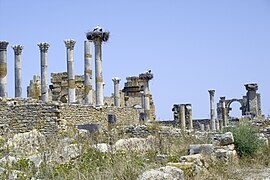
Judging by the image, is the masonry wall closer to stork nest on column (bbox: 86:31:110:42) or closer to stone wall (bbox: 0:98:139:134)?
stone wall (bbox: 0:98:139:134)

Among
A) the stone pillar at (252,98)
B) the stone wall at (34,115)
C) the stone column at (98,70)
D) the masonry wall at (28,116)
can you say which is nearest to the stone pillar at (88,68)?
the stone column at (98,70)

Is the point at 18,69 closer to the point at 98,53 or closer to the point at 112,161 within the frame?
the point at 98,53

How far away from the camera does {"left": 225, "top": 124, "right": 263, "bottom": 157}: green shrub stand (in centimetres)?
1146

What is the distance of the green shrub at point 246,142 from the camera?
11461mm

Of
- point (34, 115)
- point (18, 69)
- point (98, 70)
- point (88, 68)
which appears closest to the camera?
point (34, 115)

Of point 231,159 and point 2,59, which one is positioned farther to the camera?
point 2,59

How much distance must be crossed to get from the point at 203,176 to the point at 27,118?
1024cm

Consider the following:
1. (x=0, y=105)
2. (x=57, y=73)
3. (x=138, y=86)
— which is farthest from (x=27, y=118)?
(x=138, y=86)

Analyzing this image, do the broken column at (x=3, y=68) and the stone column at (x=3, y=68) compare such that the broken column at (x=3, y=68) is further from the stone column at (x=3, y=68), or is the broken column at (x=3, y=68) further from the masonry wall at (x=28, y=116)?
the masonry wall at (x=28, y=116)

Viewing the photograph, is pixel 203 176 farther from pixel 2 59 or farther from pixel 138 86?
pixel 138 86

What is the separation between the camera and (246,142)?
11.5 meters

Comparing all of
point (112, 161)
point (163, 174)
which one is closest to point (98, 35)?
point (112, 161)

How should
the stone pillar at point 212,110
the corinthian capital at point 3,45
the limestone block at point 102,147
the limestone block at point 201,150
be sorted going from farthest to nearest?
the stone pillar at point 212,110 < the corinthian capital at point 3,45 < the limestone block at point 201,150 < the limestone block at point 102,147

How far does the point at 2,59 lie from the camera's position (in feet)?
71.7
